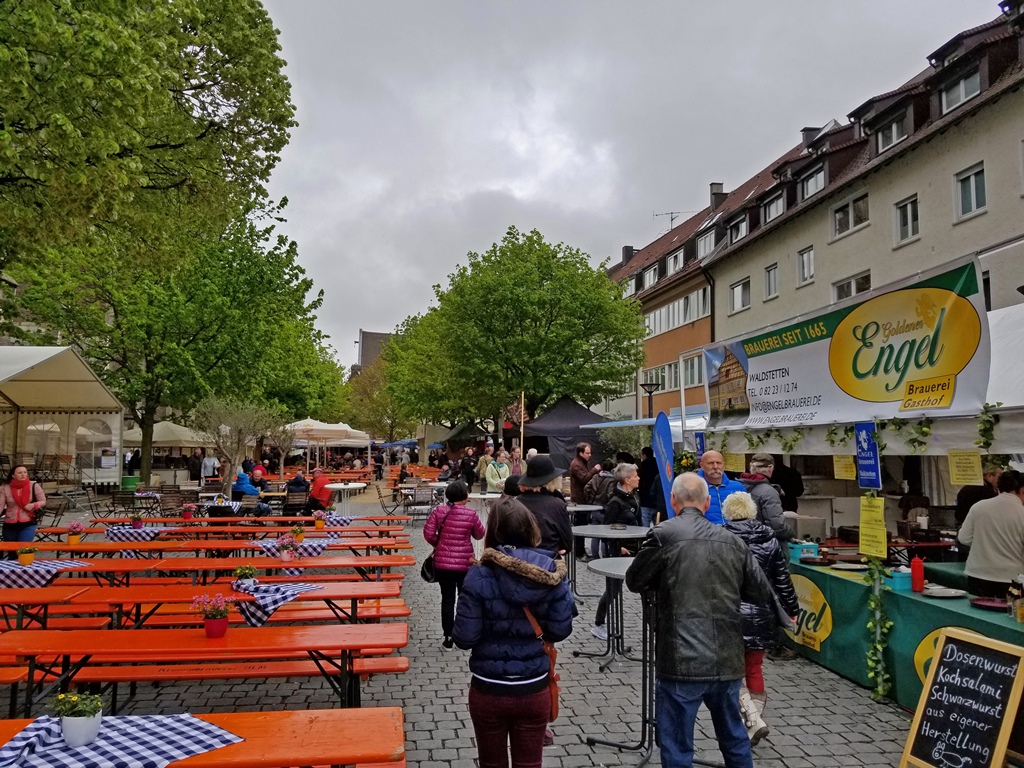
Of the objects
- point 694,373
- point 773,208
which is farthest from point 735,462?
point 694,373

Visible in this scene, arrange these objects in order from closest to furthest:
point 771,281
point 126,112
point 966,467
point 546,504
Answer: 1. point 966,467
2. point 546,504
3. point 126,112
4. point 771,281

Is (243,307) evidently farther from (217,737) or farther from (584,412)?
(217,737)

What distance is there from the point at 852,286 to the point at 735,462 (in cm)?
1520

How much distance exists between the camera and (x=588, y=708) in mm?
5730

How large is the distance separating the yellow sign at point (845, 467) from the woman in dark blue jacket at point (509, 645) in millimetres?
4322

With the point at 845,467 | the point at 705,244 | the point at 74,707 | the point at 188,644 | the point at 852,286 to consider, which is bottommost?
the point at 188,644

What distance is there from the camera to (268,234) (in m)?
23.9

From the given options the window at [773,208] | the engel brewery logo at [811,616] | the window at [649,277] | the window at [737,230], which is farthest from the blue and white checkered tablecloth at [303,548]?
the window at [649,277]

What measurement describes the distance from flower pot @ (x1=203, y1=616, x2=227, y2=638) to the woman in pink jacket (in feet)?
8.48

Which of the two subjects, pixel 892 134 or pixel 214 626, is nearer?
pixel 214 626

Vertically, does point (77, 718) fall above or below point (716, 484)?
below

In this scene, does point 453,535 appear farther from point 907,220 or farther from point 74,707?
point 907,220

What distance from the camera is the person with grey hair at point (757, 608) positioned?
191 inches

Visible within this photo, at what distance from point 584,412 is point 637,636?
18.1m
